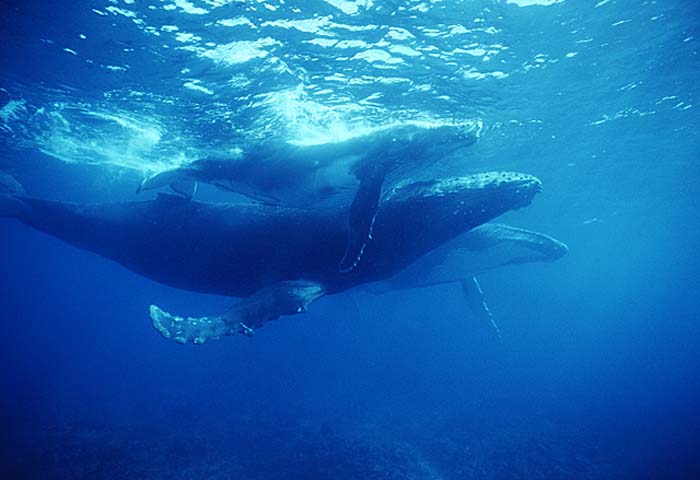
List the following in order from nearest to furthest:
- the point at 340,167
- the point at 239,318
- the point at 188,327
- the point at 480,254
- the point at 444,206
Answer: the point at 188,327, the point at 239,318, the point at 444,206, the point at 340,167, the point at 480,254

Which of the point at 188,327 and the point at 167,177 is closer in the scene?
the point at 188,327

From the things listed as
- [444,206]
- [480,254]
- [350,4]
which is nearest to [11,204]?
[350,4]

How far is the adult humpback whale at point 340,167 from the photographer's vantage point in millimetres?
5332

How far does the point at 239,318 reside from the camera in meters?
5.27

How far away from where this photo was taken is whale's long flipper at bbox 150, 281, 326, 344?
4969mm

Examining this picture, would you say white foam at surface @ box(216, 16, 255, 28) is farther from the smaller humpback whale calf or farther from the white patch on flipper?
the white patch on flipper

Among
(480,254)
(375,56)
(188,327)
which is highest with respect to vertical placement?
(375,56)

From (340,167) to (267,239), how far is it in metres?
1.65

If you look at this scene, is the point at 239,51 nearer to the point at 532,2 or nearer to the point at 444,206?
the point at 532,2

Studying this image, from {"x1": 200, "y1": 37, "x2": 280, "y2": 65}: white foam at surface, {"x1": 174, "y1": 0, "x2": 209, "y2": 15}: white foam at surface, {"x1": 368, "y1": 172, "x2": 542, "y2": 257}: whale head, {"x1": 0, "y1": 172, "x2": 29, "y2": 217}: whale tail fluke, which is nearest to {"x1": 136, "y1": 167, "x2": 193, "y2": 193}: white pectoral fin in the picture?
{"x1": 368, "y1": 172, "x2": 542, "y2": 257}: whale head

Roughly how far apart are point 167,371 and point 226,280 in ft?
160

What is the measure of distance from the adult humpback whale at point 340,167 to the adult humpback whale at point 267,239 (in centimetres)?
40

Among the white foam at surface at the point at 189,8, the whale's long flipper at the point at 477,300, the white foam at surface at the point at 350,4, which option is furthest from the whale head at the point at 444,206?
the whale's long flipper at the point at 477,300

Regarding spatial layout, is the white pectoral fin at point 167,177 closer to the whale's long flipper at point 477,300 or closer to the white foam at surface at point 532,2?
the white foam at surface at point 532,2
